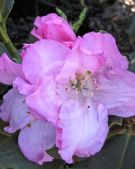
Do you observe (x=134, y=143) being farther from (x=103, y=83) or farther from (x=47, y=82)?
(x=47, y=82)

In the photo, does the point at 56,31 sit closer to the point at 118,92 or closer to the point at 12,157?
the point at 118,92

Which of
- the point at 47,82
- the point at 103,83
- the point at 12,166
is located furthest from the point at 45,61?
the point at 12,166

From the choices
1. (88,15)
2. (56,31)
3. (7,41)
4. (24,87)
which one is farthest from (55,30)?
(88,15)

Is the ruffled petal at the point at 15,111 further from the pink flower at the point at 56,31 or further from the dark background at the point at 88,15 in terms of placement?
the dark background at the point at 88,15

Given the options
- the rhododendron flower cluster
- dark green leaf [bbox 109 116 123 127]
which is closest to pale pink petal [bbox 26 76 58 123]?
the rhododendron flower cluster

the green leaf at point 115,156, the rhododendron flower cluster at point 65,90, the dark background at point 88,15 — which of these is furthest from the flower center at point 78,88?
the dark background at point 88,15

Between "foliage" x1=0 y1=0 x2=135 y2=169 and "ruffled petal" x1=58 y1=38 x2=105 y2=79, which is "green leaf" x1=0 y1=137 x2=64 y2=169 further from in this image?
"ruffled petal" x1=58 y1=38 x2=105 y2=79
